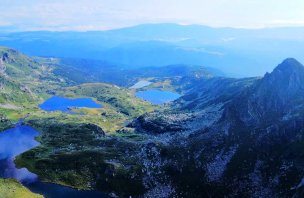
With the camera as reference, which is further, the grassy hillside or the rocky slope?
the rocky slope

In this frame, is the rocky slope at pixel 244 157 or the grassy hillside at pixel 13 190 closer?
the grassy hillside at pixel 13 190

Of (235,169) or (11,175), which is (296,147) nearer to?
(235,169)

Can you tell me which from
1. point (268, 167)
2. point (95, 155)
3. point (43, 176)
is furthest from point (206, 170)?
point (43, 176)

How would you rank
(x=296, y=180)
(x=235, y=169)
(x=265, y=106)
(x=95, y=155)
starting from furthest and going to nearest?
(x=265, y=106) < (x=95, y=155) < (x=235, y=169) < (x=296, y=180)

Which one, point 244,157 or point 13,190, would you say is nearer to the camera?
point 13,190

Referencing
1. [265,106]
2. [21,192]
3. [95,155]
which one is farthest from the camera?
[265,106]

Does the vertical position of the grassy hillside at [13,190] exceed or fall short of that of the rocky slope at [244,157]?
it falls short

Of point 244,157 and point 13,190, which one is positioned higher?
point 244,157

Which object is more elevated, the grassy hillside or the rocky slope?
the rocky slope
